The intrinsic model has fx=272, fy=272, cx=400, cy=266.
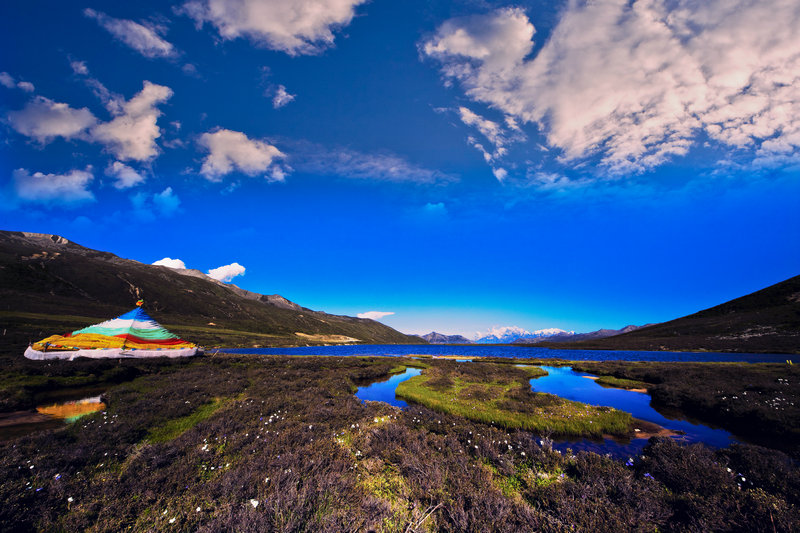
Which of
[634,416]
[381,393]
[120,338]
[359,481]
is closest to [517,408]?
[634,416]

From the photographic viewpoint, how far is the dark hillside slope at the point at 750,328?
95062mm


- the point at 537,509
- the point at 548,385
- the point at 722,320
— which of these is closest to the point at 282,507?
the point at 537,509

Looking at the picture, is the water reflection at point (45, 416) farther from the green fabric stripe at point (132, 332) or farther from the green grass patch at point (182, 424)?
the green fabric stripe at point (132, 332)

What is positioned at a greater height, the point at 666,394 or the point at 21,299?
the point at 21,299

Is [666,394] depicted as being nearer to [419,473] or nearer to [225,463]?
[419,473]

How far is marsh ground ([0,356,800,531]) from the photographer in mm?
6781

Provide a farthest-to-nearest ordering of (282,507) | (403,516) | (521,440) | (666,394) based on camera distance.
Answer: (666,394) < (521,440) < (403,516) < (282,507)

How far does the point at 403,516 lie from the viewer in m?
7.23

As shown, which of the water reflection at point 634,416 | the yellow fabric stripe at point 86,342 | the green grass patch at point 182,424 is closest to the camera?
the green grass patch at point 182,424

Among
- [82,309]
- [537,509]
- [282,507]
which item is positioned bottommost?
[537,509]

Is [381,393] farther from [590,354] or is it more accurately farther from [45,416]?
[590,354]

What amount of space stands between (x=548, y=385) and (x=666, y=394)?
11207 mm

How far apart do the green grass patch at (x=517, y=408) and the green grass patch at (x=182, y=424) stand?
49.5 ft

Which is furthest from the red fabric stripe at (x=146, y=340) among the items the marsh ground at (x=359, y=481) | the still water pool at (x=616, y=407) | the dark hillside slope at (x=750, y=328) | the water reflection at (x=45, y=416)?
the dark hillside slope at (x=750, y=328)
